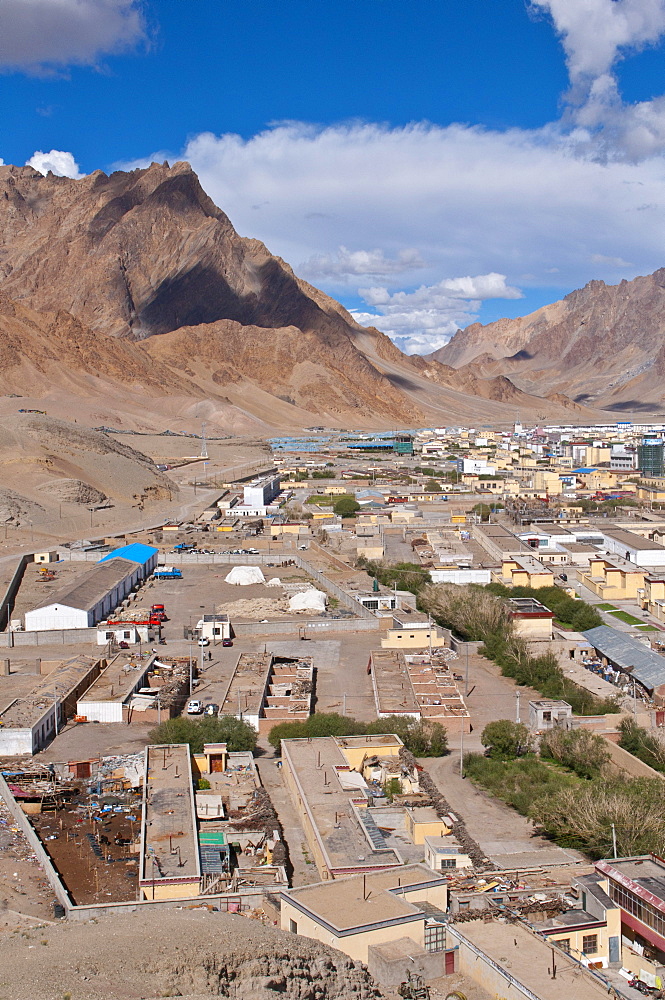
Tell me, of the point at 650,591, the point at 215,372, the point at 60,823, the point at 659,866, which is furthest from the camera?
the point at 215,372

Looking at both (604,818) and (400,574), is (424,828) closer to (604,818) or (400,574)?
(604,818)

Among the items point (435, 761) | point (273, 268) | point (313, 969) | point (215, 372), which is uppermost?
point (273, 268)

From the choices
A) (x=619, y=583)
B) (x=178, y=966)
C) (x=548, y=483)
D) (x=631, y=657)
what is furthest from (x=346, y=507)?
(x=178, y=966)

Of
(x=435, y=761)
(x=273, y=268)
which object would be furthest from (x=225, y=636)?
(x=273, y=268)

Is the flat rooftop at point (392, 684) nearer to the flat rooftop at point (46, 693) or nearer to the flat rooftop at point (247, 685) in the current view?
the flat rooftop at point (247, 685)

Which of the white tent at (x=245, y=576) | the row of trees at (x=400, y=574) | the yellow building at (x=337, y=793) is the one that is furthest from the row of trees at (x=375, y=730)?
the white tent at (x=245, y=576)

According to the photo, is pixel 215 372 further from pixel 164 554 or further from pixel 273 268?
pixel 164 554

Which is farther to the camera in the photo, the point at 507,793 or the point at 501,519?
the point at 501,519

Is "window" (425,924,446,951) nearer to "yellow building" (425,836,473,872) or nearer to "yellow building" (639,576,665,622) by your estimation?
"yellow building" (425,836,473,872)
